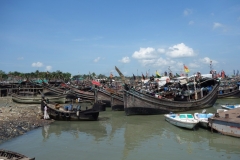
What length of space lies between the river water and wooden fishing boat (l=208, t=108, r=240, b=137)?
14.0 inches

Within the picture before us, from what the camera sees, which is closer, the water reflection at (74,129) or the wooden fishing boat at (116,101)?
the water reflection at (74,129)

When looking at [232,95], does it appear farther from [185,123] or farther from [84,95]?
[185,123]

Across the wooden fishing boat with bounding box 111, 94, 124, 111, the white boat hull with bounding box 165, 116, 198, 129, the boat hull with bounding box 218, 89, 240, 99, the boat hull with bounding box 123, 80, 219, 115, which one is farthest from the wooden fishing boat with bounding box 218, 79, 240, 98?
the white boat hull with bounding box 165, 116, 198, 129

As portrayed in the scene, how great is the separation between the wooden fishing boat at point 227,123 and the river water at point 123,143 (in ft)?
1.16

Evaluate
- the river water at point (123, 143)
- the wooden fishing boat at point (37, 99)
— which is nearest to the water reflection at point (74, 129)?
the river water at point (123, 143)

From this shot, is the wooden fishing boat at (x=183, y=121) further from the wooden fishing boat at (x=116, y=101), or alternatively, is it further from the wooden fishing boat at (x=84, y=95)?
the wooden fishing boat at (x=84, y=95)

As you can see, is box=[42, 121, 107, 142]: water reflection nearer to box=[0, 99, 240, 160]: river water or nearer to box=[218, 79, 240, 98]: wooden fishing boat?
box=[0, 99, 240, 160]: river water

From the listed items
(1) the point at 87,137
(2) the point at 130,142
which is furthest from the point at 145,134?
(1) the point at 87,137

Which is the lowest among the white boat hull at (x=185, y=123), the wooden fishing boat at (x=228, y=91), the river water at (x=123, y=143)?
the river water at (x=123, y=143)

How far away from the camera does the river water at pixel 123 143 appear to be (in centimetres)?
1099

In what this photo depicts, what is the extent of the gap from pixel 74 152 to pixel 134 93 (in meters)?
10.0

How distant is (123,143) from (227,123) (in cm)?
609

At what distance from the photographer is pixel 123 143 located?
13242mm

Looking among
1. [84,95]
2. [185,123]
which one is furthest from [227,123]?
[84,95]
